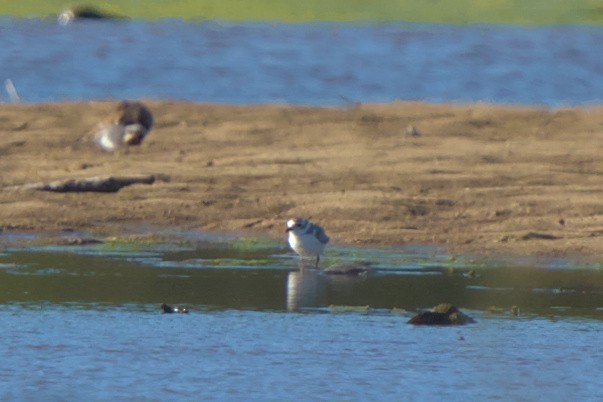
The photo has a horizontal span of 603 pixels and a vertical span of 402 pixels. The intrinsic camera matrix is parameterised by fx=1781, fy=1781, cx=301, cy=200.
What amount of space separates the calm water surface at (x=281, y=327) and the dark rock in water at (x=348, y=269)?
0.08 metres

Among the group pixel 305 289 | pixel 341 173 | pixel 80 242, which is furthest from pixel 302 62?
pixel 305 289

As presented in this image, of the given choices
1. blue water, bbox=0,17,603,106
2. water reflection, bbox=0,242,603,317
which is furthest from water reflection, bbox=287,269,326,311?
blue water, bbox=0,17,603,106

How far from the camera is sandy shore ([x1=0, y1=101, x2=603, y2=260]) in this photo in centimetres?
1360

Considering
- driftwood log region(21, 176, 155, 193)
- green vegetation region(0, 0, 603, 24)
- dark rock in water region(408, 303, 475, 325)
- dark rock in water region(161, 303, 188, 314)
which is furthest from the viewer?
green vegetation region(0, 0, 603, 24)

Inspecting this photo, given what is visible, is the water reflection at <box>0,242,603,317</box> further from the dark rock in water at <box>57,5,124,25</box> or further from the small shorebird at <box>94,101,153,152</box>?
the dark rock in water at <box>57,5,124,25</box>

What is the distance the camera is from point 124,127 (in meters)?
17.0

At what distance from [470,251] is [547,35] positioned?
2513 cm

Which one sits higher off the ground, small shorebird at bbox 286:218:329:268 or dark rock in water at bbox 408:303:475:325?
small shorebird at bbox 286:218:329:268

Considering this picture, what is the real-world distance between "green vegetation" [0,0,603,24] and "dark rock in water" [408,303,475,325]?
3001 centimetres

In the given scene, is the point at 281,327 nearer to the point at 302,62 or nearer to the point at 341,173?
the point at 341,173

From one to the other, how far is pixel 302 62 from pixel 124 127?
488 inches

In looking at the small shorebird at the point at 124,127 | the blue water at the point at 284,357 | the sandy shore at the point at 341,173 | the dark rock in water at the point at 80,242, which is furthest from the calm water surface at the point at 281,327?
the small shorebird at the point at 124,127

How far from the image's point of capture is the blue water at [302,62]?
24.1 m

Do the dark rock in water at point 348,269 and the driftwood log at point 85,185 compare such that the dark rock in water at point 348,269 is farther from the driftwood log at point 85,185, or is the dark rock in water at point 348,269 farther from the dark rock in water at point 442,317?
the driftwood log at point 85,185
